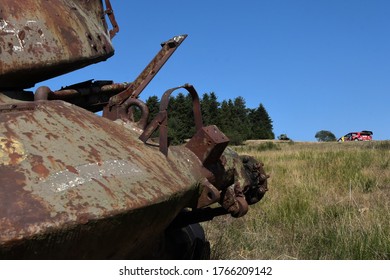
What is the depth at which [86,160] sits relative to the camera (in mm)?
2197

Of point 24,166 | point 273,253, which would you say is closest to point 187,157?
point 24,166

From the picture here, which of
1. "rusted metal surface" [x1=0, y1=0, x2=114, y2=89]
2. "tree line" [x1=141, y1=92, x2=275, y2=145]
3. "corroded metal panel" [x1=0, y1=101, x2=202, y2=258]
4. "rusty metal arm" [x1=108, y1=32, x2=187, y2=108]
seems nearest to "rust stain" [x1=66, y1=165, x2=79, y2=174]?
"corroded metal panel" [x1=0, y1=101, x2=202, y2=258]

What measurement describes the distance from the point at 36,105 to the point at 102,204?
0.59 m

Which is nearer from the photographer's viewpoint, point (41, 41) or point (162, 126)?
point (162, 126)

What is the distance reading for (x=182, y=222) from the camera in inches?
137

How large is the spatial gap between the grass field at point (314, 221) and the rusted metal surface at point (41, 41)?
233 centimetres

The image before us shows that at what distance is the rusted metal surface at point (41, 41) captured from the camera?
110 inches

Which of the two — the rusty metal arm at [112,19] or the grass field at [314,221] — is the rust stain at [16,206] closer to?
the rusty metal arm at [112,19]

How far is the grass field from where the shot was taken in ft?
16.3

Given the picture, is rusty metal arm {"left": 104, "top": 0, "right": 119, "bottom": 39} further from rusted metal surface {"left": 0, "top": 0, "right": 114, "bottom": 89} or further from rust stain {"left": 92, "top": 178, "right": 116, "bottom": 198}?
rust stain {"left": 92, "top": 178, "right": 116, "bottom": 198}

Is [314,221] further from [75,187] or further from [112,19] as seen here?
[75,187]

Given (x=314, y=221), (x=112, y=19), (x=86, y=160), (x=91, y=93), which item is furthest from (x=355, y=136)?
(x=86, y=160)

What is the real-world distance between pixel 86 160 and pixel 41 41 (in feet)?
3.25

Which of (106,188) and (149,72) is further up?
(149,72)
